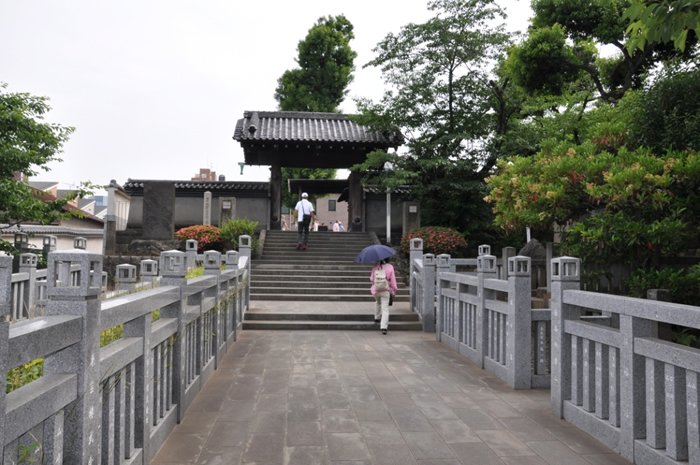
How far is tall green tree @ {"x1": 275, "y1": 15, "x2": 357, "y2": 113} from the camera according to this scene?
26.8 m

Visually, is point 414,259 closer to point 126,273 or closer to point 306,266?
point 306,266

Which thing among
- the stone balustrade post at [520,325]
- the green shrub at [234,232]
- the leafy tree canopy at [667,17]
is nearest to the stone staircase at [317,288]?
the green shrub at [234,232]

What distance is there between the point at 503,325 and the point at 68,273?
15.8 feet

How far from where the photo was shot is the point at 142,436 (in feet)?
10.5

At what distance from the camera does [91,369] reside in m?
2.29

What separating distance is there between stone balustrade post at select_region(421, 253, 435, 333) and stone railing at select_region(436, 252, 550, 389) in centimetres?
167

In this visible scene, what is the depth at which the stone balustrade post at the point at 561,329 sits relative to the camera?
14.7ft

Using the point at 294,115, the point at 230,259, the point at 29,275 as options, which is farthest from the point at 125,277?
the point at 294,115

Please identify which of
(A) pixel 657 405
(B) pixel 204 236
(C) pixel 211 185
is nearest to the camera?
(A) pixel 657 405

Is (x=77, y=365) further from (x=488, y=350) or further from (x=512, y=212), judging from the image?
(x=512, y=212)

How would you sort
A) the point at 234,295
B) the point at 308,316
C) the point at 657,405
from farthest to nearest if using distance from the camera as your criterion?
1. the point at 308,316
2. the point at 234,295
3. the point at 657,405

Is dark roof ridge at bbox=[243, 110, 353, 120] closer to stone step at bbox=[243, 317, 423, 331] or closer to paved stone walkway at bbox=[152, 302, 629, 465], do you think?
stone step at bbox=[243, 317, 423, 331]

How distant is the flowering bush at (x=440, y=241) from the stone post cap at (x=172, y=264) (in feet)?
36.4

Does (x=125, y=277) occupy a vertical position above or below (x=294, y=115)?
below
